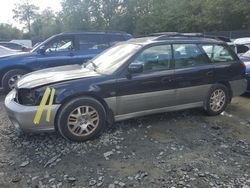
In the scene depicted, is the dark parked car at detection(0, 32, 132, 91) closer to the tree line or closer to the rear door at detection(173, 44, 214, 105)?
the rear door at detection(173, 44, 214, 105)

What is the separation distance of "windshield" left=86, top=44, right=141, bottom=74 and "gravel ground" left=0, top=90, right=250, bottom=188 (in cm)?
103

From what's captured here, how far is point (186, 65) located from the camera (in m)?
5.29

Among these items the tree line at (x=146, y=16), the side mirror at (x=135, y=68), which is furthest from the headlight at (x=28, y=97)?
the tree line at (x=146, y=16)

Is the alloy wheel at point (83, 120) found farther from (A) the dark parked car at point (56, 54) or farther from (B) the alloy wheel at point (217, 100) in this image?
(A) the dark parked car at point (56, 54)

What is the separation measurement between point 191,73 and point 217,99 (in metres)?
0.88

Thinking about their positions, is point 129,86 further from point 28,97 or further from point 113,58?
point 28,97

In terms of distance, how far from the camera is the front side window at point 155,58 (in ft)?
16.1

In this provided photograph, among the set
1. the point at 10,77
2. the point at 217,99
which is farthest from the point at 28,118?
the point at 10,77

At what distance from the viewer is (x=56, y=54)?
8.11 metres

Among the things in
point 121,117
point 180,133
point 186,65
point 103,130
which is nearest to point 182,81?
point 186,65

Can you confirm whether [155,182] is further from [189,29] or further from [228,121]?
[189,29]

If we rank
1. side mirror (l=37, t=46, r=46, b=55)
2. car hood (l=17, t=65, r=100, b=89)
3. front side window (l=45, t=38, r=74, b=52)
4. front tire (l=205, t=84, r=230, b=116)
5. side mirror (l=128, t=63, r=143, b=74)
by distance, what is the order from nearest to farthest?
car hood (l=17, t=65, r=100, b=89) < side mirror (l=128, t=63, r=143, b=74) < front tire (l=205, t=84, r=230, b=116) < side mirror (l=37, t=46, r=46, b=55) < front side window (l=45, t=38, r=74, b=52)

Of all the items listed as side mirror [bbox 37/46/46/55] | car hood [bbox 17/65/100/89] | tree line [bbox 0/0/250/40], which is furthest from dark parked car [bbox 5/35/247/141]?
tree line [bbox 0/0/250/40]

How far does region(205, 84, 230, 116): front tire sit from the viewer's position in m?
5.61
